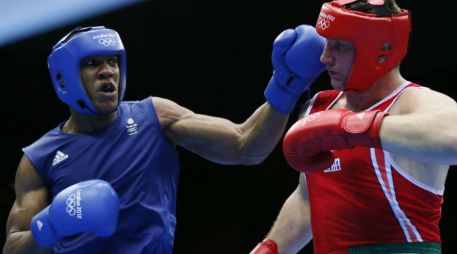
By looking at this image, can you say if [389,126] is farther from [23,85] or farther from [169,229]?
[23,85]

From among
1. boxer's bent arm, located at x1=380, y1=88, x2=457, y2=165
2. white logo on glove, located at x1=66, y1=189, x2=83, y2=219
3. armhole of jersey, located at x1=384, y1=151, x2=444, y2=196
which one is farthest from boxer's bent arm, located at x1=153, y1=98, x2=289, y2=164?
boxer's bent arm, located at x1=380, y1=88, x2=457, y2=165

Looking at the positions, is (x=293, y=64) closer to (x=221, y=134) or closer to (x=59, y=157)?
(x=221, y=134)

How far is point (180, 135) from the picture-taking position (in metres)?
2.74

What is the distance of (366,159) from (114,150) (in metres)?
0.99

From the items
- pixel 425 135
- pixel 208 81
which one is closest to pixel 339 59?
pixel 425 135

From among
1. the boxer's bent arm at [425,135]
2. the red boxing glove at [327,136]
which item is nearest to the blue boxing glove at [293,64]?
the red boxing glove at [327,136]

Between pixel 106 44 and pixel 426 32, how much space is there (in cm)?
191

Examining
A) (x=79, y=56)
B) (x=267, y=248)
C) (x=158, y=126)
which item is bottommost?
(x=267, y=248)

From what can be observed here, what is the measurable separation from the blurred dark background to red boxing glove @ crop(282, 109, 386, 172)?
215 cm

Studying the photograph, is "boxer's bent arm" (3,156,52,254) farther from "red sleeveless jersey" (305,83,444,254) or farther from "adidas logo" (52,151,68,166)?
"red sleeveless jersey" (305,83,444,254)

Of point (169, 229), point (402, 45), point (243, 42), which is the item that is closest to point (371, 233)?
point (402, 45)

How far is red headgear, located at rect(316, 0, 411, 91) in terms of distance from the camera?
2.16 meters

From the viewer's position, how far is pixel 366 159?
2150 mm

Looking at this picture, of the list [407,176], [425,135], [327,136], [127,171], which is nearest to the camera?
[425,135]
